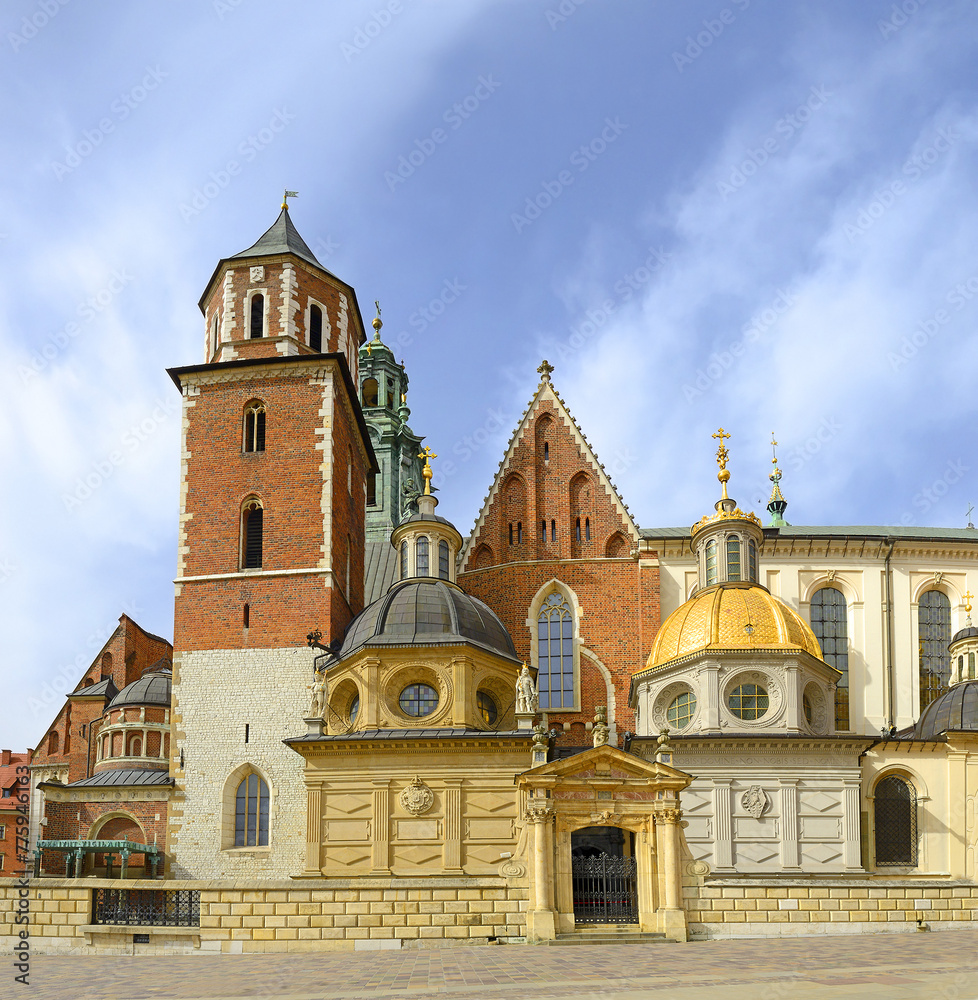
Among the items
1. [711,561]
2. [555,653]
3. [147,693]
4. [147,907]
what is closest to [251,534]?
[555,653]

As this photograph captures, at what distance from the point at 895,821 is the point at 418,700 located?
46.1 ft

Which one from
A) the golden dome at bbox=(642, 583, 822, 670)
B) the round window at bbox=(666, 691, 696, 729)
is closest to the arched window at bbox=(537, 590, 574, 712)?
the golden dome at bbox=(642, 583, 822, 670)

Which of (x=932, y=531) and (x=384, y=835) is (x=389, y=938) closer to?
(x=384, y=835)

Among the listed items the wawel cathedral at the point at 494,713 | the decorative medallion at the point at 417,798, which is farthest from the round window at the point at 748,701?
the decorative medallion at the point at 417,798

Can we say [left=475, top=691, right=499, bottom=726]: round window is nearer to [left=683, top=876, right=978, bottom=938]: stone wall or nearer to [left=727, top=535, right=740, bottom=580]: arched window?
[left=727, top=535, right=740, bottom=580]: arched window

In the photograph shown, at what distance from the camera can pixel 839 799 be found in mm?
33719

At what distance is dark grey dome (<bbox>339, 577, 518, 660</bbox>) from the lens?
34.3 meters

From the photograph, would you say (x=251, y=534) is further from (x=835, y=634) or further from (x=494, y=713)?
(x=835, y=634)

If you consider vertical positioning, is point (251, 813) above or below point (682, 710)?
below

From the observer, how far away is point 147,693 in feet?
153

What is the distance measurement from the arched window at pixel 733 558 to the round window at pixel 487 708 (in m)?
9.02

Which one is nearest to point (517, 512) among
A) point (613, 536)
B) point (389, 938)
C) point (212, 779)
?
point (613, 536)

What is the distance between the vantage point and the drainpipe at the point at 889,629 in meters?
41.2

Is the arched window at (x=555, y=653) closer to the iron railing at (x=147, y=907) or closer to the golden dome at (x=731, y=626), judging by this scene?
the golden dome at (x=731, y=626)
